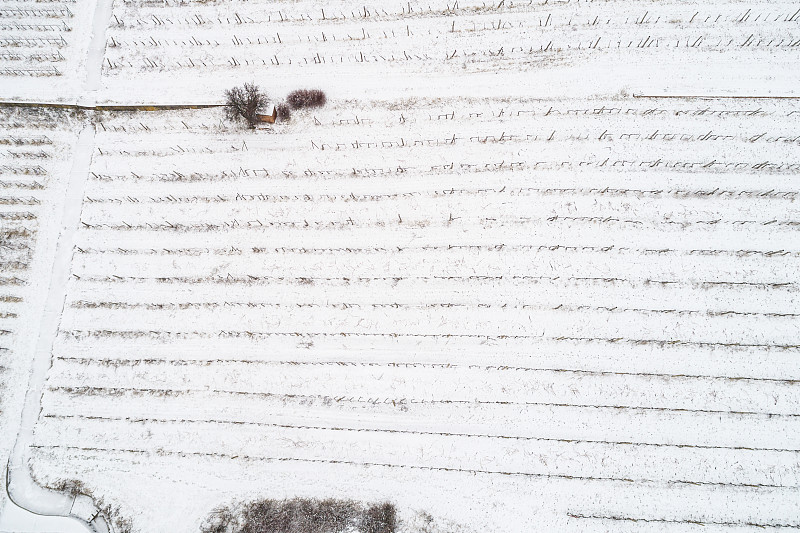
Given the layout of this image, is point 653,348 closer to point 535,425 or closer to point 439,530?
point 535,425

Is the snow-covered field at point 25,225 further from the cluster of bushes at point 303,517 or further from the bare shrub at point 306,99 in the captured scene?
the bare shrub at point 306,99

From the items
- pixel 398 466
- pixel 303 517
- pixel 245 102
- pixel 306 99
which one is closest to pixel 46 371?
pixel 303 517

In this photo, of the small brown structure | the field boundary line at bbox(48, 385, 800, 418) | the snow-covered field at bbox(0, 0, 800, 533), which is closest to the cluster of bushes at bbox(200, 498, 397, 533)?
the snow-covered field at bbox(0, 0, 800, 533)

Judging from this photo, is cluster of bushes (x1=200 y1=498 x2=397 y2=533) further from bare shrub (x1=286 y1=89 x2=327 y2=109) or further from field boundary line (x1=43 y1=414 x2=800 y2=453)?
bare shrub (x1=286 y1=89 x2=327 y2=109)

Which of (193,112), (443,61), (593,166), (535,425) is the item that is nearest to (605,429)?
(535,425)

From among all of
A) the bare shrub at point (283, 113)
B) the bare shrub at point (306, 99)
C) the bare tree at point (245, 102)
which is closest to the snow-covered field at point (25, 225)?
the bare tree at point (245, 102)
